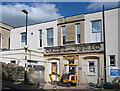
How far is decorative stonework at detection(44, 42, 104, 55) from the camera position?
16.4 metres

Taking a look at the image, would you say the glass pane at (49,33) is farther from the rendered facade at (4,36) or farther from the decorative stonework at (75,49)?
the rendered facade at (4,36)

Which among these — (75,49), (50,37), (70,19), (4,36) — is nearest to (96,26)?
(70,19)

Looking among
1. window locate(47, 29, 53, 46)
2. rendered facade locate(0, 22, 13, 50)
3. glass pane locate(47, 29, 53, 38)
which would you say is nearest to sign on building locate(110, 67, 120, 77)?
window locate(47, 29, 53, 46)

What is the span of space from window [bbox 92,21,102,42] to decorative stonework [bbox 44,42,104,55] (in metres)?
0.78

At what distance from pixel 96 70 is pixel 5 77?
9.85 m

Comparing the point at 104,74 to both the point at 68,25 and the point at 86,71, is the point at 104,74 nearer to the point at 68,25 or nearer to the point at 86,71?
the point at 86,71

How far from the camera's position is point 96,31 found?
17125 millimetres

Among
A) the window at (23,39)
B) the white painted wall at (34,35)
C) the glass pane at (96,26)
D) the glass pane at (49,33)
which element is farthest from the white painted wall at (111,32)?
the window at (23,39)

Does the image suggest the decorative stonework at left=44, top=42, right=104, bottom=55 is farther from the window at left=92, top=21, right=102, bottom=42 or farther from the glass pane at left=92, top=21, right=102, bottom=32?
the glass pane at left=92, top=21, right=102, bottom=32

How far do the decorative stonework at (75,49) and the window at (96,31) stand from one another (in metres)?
0.78

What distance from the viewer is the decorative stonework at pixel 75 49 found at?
53.9 ft

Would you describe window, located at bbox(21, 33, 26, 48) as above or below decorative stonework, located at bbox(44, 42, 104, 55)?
above

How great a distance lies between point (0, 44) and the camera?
23500 mm

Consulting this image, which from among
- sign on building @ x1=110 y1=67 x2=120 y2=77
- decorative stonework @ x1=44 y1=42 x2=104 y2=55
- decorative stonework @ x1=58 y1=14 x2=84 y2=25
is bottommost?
sign on building @ x1=110 y1=67 x2=120 y2=77
